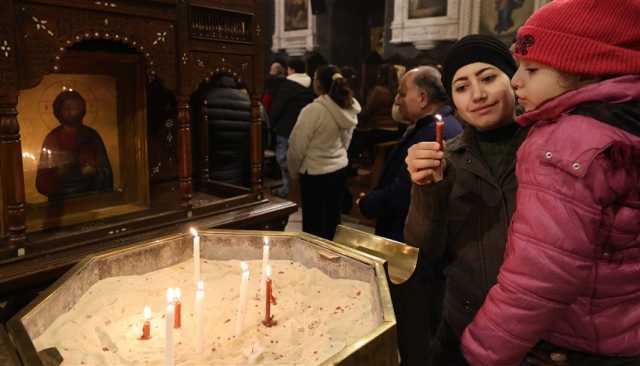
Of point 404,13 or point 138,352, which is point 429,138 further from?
point 404,13

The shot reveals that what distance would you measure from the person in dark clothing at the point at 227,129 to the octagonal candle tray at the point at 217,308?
171cm

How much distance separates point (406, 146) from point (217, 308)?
53.3 inches

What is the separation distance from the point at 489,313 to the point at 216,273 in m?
0.95

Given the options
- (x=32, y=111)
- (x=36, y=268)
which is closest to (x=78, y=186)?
(x=32, y=111)

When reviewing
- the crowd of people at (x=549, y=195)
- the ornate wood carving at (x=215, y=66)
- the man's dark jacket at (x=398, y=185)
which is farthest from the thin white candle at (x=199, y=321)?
the man's dark jacket at (x=398, y=185)

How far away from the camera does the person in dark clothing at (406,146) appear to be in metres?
2.50

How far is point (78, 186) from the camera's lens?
2.33 meters

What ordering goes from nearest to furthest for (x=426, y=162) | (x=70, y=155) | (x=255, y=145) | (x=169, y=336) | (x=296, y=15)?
(x=169, y=336)
(x=426, y=162)
(x=70, y=155)
(x=255, y=145)
(x=296, y=15)

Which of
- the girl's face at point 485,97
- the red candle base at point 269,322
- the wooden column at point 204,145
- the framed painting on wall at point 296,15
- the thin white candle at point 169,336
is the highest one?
the framed painting on wall at point 296,15

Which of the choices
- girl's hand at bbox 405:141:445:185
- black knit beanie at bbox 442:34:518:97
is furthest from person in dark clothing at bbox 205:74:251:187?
girl's hand at bbox 405:141:445:185

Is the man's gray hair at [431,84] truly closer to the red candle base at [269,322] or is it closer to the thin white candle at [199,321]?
the red candle base at [269,322]

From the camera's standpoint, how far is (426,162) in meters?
1.36

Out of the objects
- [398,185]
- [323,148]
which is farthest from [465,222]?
[323,148]

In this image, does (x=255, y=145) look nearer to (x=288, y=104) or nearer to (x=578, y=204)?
(x=578, y=204)
